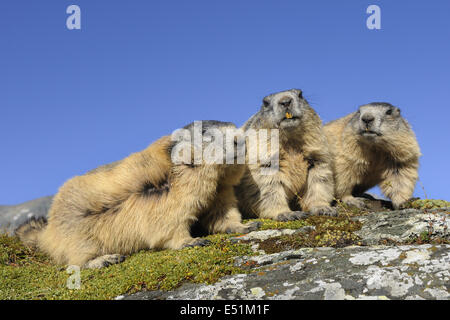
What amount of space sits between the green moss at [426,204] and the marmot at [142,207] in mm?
4585

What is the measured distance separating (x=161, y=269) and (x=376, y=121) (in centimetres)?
754

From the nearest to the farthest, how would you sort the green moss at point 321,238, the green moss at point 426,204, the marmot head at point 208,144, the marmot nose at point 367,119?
the green moss at point 321,238 → the marmot head at point 208,144 → the green moss at point 426,204 → the marmot nose at point 367,119

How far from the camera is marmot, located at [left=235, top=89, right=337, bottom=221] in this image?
1135 cm

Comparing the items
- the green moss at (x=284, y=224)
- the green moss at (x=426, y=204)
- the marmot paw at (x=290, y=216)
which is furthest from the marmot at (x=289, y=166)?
the green moss at (x=426, y=204)

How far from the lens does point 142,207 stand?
9852 mm

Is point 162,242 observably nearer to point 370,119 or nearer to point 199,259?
point 199,259

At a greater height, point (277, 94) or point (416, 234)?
point (277, 94)

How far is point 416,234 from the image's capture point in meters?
8.09

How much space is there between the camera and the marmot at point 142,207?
9.64 metres

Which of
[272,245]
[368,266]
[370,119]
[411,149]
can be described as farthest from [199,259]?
[411,149]

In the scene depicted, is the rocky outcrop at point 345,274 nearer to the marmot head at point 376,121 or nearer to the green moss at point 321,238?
the green moss at point 321,238

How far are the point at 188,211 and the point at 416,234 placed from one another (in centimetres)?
448
